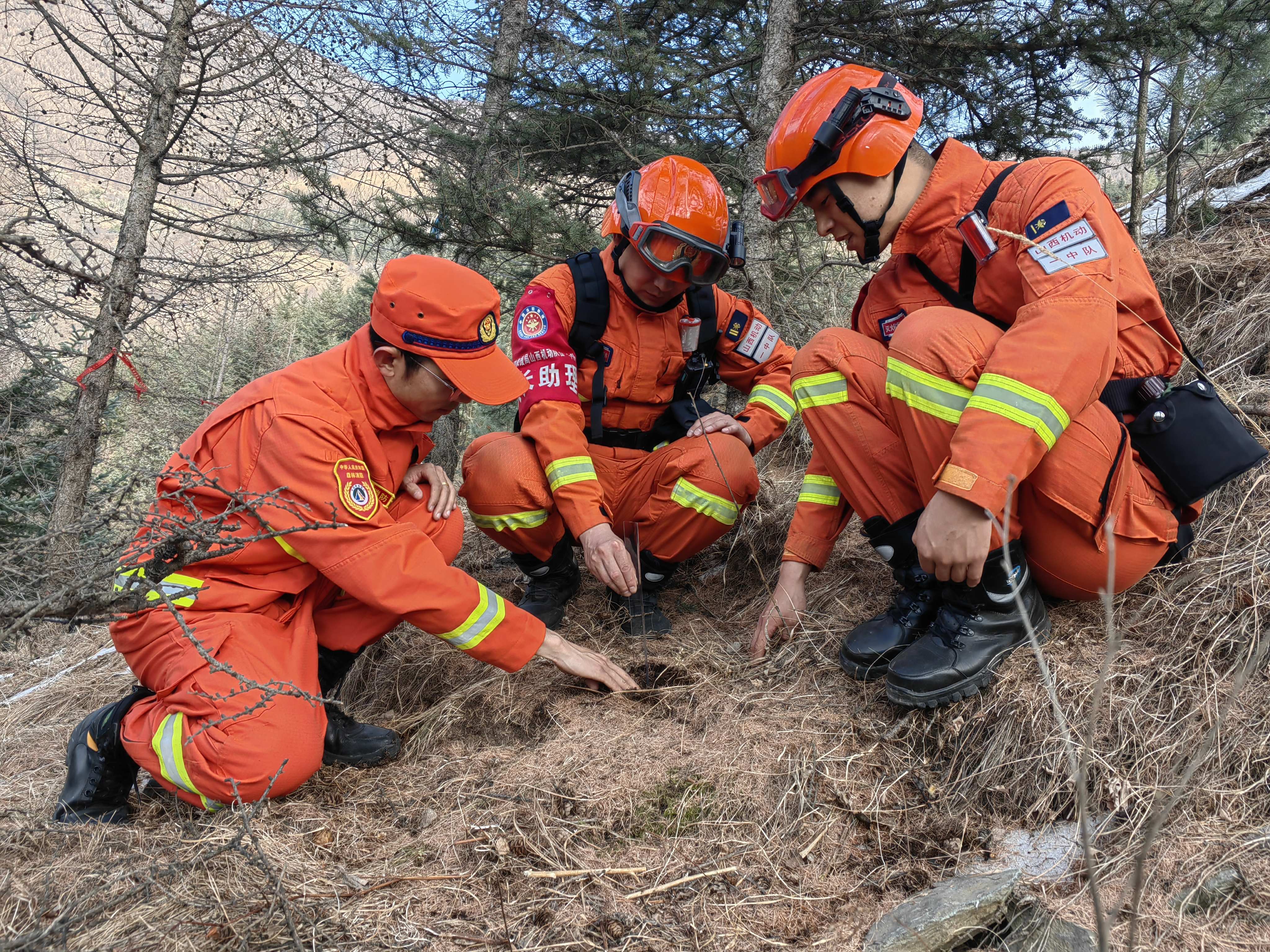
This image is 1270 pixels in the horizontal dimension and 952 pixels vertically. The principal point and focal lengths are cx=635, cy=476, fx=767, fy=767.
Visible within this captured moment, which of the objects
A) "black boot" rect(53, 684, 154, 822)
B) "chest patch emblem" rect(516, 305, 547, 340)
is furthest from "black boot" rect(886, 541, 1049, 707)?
→ "black boot" rect(53, 684, 154, 822)

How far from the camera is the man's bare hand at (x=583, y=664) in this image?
274cm

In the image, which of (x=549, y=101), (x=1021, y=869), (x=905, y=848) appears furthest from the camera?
(x=549, y=101)

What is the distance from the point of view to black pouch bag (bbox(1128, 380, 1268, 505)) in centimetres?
226

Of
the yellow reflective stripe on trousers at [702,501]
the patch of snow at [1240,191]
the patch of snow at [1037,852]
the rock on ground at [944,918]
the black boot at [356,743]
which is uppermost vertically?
the patch of snow at [1240,191]

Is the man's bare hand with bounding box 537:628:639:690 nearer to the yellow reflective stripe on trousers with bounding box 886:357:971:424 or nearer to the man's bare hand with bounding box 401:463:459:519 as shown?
the man's bare hand with bounding box 401:463:459:519

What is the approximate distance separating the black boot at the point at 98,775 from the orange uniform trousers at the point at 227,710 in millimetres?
91

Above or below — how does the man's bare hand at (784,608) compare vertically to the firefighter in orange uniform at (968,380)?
below

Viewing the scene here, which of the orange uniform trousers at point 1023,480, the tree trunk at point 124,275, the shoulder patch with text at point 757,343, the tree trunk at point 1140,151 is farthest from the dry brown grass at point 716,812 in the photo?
the tree trunk at point 124,275

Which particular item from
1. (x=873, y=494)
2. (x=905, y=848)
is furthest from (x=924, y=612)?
(x=905, y=848)

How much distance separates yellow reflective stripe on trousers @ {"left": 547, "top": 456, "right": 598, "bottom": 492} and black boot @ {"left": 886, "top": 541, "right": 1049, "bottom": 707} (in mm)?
1466

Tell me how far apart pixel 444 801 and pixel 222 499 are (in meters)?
1.34

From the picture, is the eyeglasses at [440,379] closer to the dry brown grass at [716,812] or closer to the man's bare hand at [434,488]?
the man's bare hand at [434,488]

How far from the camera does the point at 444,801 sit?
2.40m

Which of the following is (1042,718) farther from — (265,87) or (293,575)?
(265,87)
